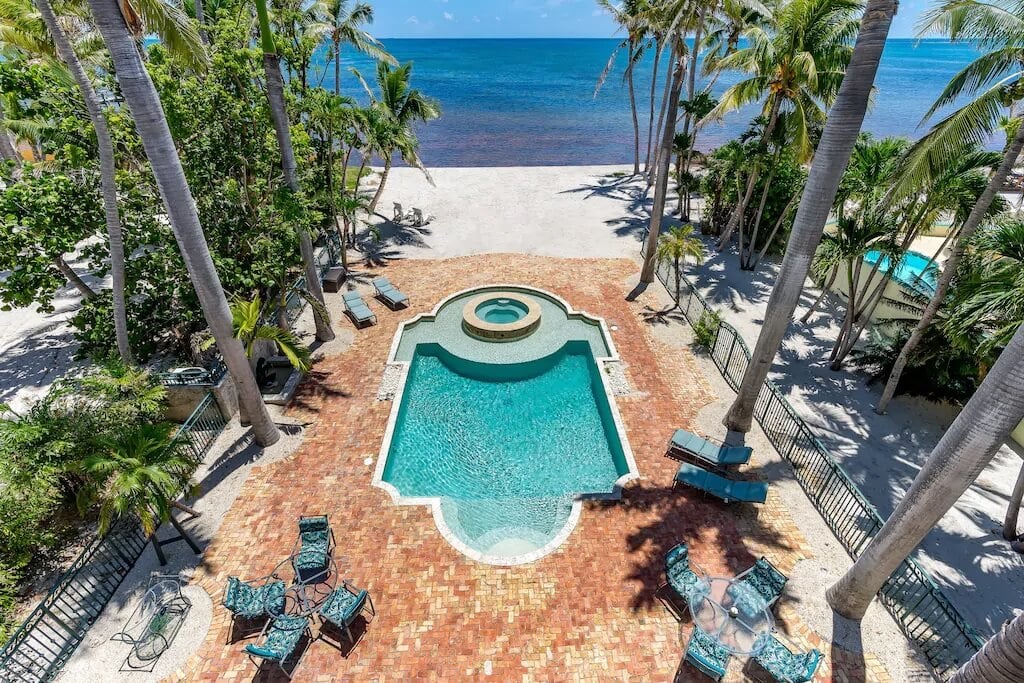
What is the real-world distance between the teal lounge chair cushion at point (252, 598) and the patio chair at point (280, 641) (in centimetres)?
30

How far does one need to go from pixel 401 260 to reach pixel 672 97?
1461 cm

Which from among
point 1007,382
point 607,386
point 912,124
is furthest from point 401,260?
point 912,124

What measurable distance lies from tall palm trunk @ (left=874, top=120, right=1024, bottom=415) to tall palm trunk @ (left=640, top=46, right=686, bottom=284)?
9.36 m

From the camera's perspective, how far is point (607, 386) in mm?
15781

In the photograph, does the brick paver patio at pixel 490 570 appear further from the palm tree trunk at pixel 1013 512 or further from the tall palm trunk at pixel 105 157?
the palm tree trunk at pixel 1013 512

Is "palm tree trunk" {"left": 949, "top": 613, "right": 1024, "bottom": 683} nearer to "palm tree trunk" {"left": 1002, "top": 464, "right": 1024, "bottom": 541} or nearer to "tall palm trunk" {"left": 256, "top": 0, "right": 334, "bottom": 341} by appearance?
"palm tree trunk" {"left": 1002, "top": 464, "right": 1024, "bottom": 541}

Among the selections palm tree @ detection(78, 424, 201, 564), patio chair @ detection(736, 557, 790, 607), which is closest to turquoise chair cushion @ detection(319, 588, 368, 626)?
palm tree @ detection(78, 424, 201, 564)

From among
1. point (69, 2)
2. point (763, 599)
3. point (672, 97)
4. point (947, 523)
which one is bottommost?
point (947, 523)

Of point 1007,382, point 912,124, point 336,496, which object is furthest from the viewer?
point 912,124

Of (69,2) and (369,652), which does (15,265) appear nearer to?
(69,2)

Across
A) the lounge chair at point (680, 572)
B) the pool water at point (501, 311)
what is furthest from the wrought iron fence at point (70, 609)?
the pool water at point (501, 311)

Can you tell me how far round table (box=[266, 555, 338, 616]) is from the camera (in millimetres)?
9516

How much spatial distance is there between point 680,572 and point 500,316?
12.6 m

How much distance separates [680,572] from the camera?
986 centimetres
